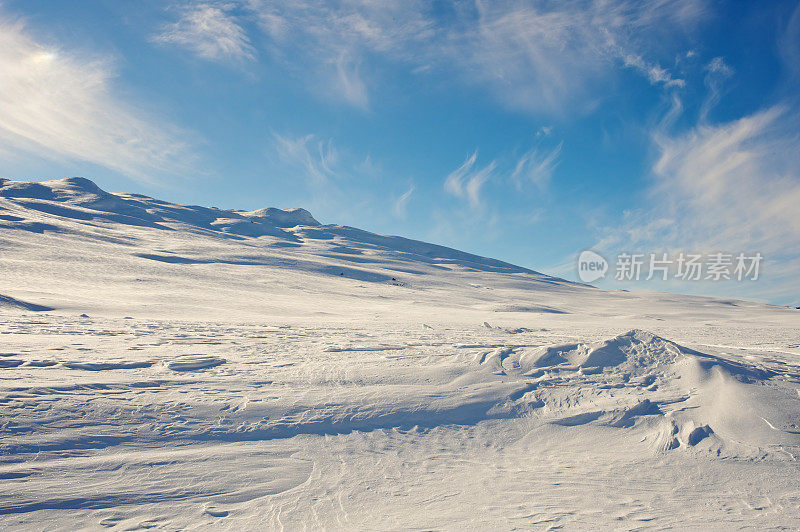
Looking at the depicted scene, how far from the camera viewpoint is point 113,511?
420cm

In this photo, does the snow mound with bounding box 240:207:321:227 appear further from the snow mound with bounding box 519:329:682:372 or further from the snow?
the snow mound with bounding box 519:329:682:372

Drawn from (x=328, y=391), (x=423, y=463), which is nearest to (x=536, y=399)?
(x=423, y=463)

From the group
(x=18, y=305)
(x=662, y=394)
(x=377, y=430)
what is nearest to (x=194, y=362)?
(x=377, y=430)

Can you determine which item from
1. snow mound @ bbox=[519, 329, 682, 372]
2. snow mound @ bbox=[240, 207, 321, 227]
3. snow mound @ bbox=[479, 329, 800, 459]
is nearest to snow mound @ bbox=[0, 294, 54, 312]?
snow mound @ bbox=[479, 329, 800, 459]

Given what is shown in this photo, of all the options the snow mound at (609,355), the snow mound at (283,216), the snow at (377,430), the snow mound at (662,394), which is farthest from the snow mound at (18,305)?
the snow mound at (283,216)

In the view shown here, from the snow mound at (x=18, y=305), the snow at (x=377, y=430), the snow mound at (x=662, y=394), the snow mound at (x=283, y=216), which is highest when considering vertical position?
the snow mound at (x=283, y=216)

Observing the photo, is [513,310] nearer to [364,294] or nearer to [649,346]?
[364,294]

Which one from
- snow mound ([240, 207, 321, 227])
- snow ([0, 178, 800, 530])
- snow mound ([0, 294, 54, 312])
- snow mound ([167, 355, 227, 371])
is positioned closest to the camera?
snow ([0, 178, 800, 530])

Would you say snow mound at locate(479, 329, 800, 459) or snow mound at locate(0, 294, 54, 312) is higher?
snow mound at locate(479, 329, 800, 459)

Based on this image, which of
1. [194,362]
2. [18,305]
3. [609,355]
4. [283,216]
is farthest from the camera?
[283,216]

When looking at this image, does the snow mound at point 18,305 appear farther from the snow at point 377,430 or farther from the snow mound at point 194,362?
the snow mound at point 194,362

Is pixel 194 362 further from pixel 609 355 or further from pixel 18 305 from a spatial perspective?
pixel 18 305

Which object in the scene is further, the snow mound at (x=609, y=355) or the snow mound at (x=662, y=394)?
the snow mound at (x=609, y=355)

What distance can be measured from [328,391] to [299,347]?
3665 millimetres
